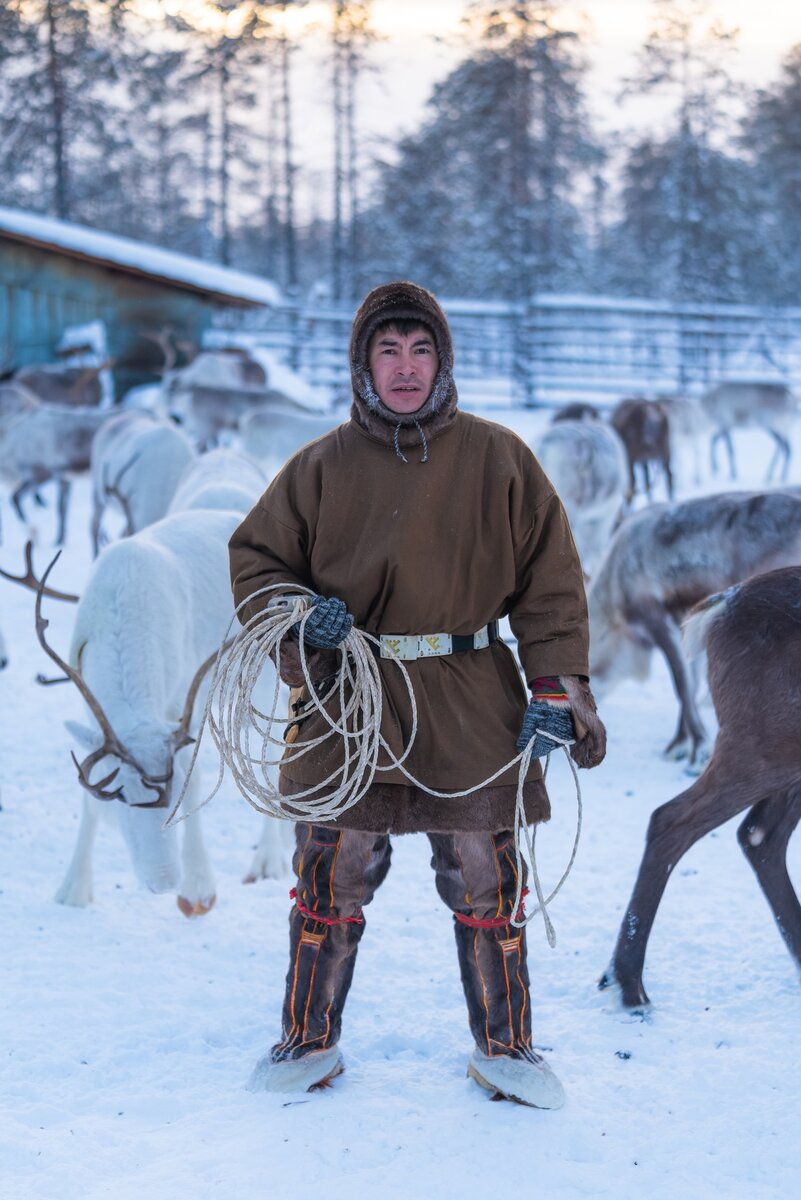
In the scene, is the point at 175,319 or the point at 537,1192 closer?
the point at 537,1192

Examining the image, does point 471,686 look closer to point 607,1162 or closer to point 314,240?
point 607,1162

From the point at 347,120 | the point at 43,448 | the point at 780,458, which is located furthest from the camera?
the point at 347,120

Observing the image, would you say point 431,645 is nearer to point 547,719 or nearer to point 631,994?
point 547,719

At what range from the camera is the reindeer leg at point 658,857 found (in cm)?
327

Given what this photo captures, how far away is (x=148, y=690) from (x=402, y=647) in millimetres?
1414

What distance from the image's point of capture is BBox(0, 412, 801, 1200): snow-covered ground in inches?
97.5

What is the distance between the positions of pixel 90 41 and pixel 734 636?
26038mm

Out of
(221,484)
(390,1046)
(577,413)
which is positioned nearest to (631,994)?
(390,1046)

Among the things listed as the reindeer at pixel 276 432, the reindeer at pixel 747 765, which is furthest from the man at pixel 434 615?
the reindeer at pixel 276 432

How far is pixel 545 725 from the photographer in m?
2.57

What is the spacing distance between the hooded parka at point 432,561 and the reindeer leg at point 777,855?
41.1 inches

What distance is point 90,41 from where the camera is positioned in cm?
2523

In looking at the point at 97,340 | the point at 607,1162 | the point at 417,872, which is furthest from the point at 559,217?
the point at 607,1162

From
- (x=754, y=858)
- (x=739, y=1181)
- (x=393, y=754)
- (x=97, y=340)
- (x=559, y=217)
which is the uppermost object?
(x=559, y=217)
